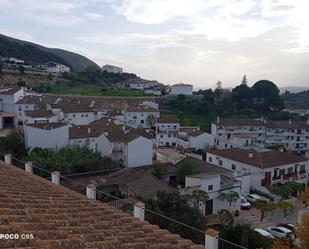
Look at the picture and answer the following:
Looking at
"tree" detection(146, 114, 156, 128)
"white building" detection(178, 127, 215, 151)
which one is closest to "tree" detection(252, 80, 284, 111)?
"tree" detection(146, 114, 156, 128)

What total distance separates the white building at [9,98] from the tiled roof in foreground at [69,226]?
151ft

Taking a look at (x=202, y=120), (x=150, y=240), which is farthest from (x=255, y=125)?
(x=150, y=240)

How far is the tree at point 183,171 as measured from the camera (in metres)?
27.9

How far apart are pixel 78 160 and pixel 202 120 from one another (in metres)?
35.1

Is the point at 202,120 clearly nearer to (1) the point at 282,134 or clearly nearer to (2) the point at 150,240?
(1) the point at 282,134

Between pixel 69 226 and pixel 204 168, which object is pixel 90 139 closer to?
pixel 204 168

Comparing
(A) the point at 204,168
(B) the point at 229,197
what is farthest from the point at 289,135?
(B) the point at 229,197

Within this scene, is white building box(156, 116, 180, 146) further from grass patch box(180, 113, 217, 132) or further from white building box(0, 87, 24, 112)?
white building box(0, 87, 24, 112)

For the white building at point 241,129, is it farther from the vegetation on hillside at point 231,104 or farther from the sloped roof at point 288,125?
the vegetation on hillside at point 231,104

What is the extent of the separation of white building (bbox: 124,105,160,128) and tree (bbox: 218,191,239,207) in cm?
2772

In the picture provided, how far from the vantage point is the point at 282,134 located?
49.6 m

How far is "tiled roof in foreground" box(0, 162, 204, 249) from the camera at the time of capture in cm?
362

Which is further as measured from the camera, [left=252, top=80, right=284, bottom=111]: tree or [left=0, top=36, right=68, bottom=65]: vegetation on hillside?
[left=0, top=36, right=68, bottom=65]: vegetation on hillside

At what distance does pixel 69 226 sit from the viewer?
429 cm
